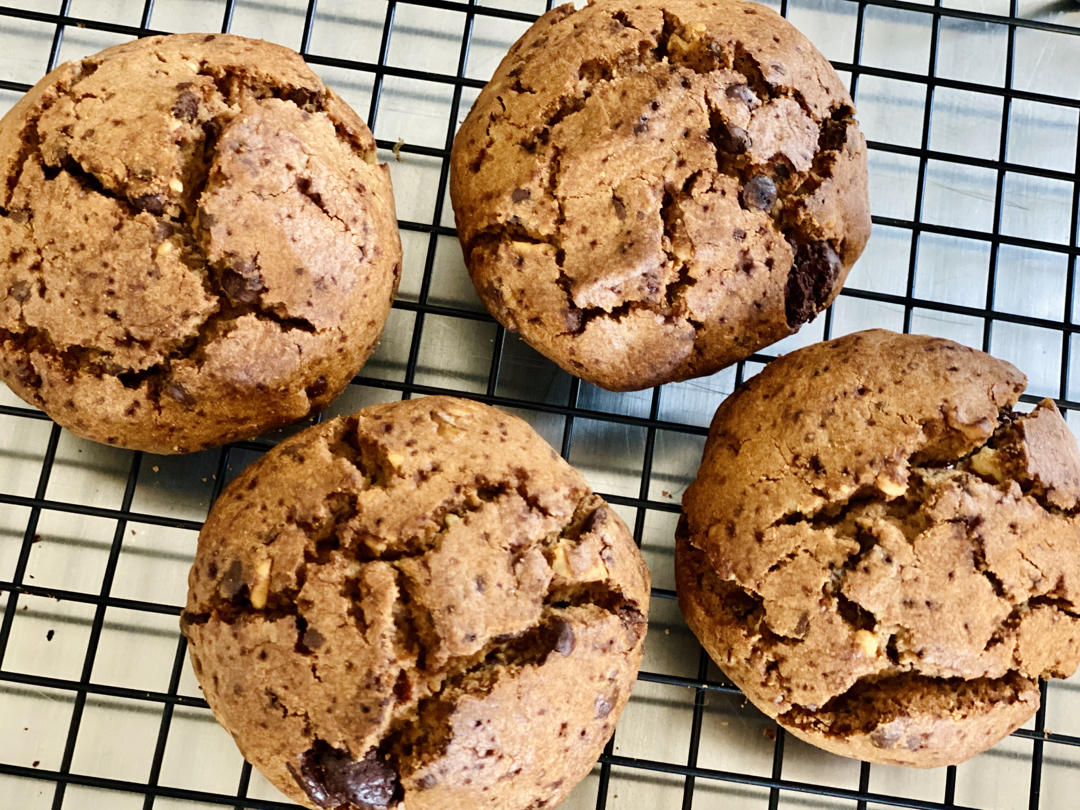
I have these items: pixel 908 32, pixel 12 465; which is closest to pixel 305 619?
pixel 12 465

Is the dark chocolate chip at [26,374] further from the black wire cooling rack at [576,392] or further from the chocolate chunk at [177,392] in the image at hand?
the black wire cooling rack at [576,392]

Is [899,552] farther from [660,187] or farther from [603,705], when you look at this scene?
[660,187]

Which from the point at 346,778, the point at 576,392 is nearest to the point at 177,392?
the point at 346,778

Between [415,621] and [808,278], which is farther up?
[808,278]

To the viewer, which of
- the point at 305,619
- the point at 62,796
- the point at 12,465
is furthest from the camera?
the point at 12,465

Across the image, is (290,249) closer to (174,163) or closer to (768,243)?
(174,163)

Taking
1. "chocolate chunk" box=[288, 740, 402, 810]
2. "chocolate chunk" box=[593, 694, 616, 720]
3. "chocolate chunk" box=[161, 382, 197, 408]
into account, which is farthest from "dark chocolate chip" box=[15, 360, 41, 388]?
"chocolate chunk" box=[593, 694, 616, 720]
